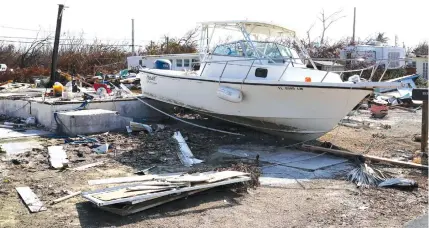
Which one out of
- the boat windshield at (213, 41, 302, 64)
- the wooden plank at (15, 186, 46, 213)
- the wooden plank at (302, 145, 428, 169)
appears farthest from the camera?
the boat windshield at (213, 41, 302, 64)

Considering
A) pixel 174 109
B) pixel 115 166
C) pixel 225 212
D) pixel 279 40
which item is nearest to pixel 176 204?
pixel 225 212

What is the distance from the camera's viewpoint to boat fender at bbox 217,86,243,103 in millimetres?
10320

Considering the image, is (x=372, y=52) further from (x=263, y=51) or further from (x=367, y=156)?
(x=367, y=156)

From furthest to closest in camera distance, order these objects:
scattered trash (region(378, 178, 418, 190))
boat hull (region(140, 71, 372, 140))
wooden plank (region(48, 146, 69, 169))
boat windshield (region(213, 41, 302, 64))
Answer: boat windshield (region(213, 41, 302, 64)) → boat hull (region(140, 71, 372, 140)) → wooden plank (region(48, 146, 69, 169)) → scattered trash (region(378, 178, 418, 190))

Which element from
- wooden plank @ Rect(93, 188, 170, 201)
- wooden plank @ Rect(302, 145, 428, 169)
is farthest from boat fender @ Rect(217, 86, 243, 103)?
wooden plank @ Rect(93, 188, 170, 201)

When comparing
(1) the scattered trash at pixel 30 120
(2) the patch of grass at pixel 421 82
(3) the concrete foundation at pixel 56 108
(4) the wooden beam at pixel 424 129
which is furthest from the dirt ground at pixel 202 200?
(2) the patch of grass at pixel 421 82

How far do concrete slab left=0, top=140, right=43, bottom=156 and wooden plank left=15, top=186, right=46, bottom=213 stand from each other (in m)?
2.69

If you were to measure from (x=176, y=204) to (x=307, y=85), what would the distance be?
14.8 ft

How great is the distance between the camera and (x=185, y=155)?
8.84 m

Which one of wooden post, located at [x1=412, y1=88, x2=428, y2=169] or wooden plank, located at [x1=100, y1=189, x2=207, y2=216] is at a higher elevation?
wooden post, located at [x1=412, y1=88, x2=428, y2=169]

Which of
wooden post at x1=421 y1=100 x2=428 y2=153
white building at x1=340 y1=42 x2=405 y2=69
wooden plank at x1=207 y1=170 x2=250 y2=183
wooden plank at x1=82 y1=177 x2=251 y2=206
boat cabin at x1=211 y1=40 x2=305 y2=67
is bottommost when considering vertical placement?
wooden plank at x1=82 y1=177 x2=251 y2=206

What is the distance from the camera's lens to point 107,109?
497 inches

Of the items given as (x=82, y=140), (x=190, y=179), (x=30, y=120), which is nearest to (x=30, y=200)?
(x=190, y=179)

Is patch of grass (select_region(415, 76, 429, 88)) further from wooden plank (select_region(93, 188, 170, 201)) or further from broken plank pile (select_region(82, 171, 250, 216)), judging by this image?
wooden plank (select_region(93, 188, 170, 201))
